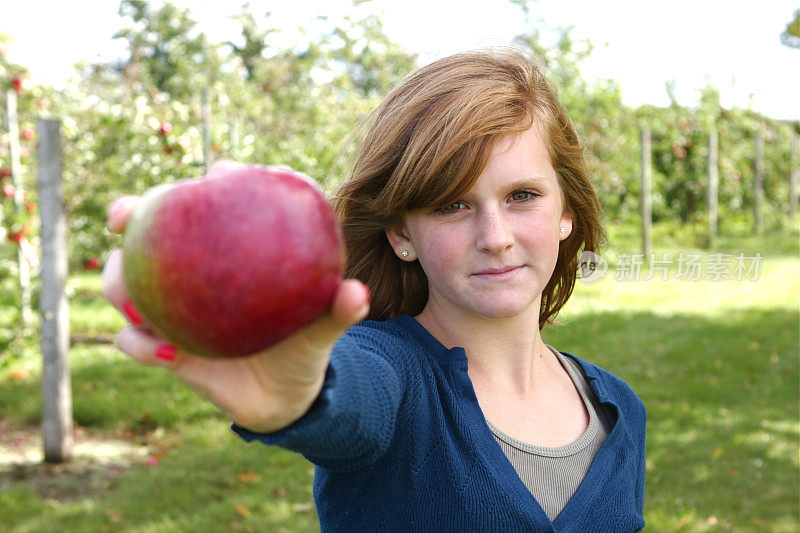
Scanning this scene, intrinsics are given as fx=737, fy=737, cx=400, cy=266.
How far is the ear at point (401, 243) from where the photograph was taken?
144 cm

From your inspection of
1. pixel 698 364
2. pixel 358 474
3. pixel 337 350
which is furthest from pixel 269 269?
pixel 698 364

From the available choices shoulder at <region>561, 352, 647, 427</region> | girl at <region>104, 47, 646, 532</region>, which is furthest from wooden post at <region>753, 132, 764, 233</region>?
girl at <region>104, 47, 646, 532</region>

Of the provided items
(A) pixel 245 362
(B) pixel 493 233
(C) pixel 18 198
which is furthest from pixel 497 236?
(C) pixel 18 198

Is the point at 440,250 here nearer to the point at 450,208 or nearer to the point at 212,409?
the point at 450,208

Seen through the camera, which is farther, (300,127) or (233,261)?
(300,127)

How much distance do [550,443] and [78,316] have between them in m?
6.06

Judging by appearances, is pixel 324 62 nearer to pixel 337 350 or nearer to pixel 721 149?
pixel 337 350

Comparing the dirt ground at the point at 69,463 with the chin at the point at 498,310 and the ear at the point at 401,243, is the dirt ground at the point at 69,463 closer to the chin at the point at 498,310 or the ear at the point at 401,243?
the ear at the point at 401,243

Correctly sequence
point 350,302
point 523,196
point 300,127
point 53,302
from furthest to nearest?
point 300,127 → point 53,302 → point 523,196 → point 350,302

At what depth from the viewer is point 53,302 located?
3760 mm

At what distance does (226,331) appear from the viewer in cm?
70

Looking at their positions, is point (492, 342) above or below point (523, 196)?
below

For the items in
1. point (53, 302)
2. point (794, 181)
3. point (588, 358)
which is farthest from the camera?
point (794, 181)

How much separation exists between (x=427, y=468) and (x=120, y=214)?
699 mm
